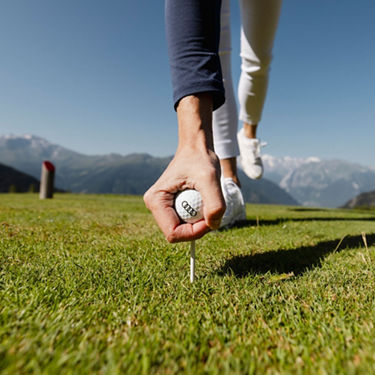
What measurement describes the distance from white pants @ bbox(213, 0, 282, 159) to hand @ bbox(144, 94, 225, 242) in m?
1.77

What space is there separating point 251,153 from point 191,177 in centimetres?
356

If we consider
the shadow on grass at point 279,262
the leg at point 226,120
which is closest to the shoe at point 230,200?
the leg at point 226,120

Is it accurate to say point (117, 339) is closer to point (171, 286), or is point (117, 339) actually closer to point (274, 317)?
point (171, 286)

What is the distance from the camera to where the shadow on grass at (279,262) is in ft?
5.65

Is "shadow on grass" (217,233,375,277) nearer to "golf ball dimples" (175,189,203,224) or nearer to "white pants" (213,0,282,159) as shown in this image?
"golf ball dimples" (175,189,203,224)

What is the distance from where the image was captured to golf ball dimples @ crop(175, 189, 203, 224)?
1.35m

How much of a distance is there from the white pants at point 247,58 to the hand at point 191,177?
5.82 ft

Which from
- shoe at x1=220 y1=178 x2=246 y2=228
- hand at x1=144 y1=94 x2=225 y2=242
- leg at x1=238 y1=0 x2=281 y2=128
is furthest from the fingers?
leg at x1=238 y1=0 x2=281 y2=128

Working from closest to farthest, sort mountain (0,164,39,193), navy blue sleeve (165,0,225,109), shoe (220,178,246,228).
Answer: navy blue sleeve (165,0,225,109)
shoe (220,178,246,228)
mountain (0,164,39,193)

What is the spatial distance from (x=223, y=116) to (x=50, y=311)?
109 inches

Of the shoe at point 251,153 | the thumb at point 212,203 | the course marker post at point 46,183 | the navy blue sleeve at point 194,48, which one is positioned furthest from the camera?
the course marker post at point 46,183

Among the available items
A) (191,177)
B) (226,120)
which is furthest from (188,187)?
(226,120)

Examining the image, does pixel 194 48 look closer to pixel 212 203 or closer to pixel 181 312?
pixel 212 203

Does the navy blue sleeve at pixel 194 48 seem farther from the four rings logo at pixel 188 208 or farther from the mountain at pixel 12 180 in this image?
the mountain at pixel 12 180
